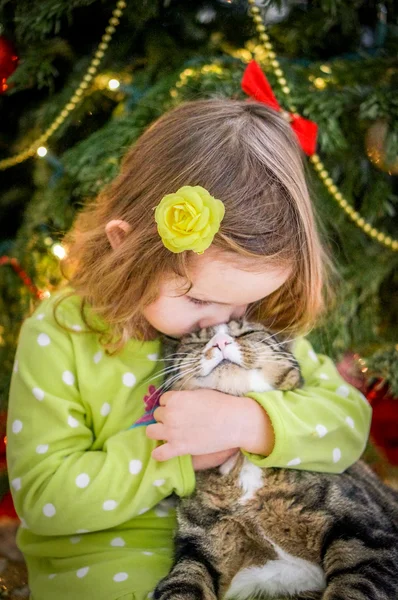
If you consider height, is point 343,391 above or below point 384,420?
above

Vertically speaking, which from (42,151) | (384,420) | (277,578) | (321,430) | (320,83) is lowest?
(384,420)

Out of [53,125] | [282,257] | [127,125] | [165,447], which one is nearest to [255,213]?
[282,257]

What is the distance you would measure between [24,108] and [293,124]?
834 millimetres

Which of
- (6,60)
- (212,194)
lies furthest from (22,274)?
(212,194)

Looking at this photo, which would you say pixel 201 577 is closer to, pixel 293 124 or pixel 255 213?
pixel 255 213

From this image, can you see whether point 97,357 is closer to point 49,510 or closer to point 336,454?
point 49,510

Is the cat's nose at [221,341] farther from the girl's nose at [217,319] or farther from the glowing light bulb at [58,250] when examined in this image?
the glowing light bulb at [58,250]

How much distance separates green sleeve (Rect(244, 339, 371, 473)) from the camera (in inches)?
41.2

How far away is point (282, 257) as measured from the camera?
1.02m

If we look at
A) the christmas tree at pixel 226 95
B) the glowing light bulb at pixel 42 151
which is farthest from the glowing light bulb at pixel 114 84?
the glowing light bulb at pixel 42 151

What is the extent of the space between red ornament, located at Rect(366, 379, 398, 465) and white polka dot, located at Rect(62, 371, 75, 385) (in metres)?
0.75

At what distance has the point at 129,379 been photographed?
3.72 feet

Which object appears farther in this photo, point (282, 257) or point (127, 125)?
point (127, 125)

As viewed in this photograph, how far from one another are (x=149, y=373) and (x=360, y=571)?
1.56ft
